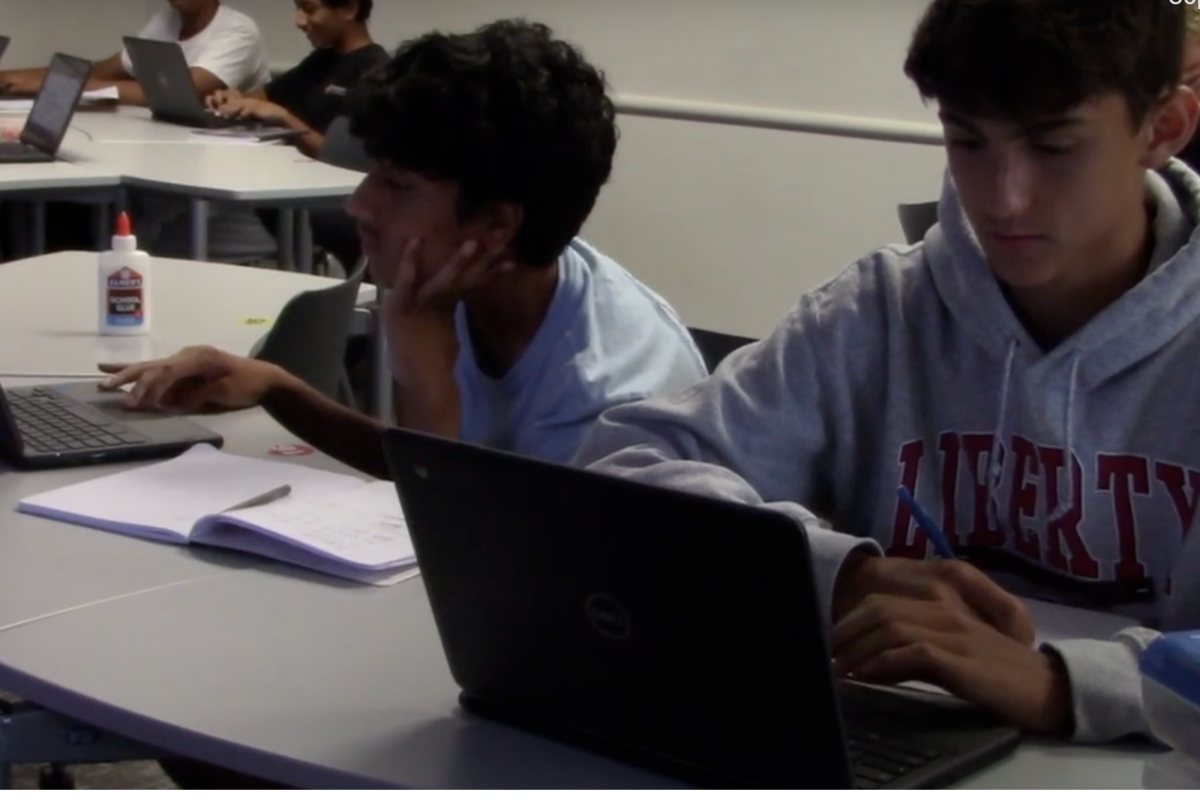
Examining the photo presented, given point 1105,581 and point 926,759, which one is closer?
point 926,759

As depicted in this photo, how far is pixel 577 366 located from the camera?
183 cm

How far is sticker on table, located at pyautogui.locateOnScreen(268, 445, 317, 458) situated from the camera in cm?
185

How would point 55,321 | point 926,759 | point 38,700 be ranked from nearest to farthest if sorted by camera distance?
point 926,759 → point 38,700 → point 55,321

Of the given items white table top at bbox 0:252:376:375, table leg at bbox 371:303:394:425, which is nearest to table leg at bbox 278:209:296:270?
table leg at bbox 371:303:394:425

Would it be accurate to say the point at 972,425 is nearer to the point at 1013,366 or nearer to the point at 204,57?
the point at 1013,366

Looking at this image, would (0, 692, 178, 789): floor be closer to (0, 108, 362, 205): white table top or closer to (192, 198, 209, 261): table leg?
(0, 108, 362, 205): white table top

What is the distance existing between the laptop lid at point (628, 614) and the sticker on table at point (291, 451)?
774mm

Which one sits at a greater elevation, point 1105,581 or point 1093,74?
point 1093,74

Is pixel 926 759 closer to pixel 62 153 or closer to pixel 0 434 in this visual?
pixel 0 434

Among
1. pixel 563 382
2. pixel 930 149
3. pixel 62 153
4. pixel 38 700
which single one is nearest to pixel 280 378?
pixel 563 382

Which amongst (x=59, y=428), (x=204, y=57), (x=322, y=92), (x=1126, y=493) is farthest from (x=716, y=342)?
(x=1126, y=493)

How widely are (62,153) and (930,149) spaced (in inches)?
93.7

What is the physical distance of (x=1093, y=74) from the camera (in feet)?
4.50

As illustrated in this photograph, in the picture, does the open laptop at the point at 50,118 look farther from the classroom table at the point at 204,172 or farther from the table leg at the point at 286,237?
the table leg at the point at 286,237
